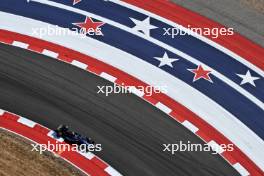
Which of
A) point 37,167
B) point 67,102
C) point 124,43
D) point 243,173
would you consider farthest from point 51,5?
point 243,173

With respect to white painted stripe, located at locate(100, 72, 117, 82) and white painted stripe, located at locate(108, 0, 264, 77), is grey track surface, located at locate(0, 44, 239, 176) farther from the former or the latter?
white painted stripe, located at locate(108, 0, 264, 77)

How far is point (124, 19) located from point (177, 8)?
3.31 meters

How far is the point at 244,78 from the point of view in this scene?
29.4 metres

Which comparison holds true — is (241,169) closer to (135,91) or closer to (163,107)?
(163,107)

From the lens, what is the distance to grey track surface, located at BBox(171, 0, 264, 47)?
32.1 m

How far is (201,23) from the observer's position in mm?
32156

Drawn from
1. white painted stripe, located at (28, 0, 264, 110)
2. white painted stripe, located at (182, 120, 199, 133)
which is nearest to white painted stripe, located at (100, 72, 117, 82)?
white painted stripe, located at (28, 0, 264, 110)

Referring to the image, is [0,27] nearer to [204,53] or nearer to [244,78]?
[204,53]

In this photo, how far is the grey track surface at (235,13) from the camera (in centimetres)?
3206

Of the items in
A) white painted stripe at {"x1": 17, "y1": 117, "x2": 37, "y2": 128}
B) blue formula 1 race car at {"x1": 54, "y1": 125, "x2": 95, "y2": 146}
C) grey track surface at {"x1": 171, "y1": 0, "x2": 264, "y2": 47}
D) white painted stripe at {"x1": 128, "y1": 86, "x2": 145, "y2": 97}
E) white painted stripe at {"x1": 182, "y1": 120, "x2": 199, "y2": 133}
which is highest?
grey track surface at {"x1": 171, "y1": 0, "x2": 264, "y2": 47}

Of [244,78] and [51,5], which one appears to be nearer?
[244,78]

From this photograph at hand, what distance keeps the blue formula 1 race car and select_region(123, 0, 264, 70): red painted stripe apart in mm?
9984

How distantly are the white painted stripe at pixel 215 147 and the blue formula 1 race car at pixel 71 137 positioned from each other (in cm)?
553

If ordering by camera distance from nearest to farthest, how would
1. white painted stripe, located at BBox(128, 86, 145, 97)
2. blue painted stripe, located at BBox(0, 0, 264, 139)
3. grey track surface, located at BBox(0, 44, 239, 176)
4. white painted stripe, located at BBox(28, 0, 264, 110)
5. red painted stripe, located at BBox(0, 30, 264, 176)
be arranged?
grey track surface, located at BBox(0, 44, 239, 176) → red painted stripe, located at BBox(0, 30, 264, 176) → blue painted stripe, located at BBox(0, 0, 264, 139) → white painted stripe, located at BBox(128, 86, 145, 97) → white painted stripe, located at BBox(28, 0, 264, 110)
